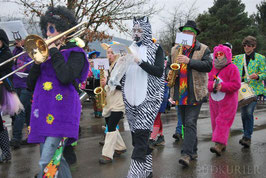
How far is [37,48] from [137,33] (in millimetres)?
1427

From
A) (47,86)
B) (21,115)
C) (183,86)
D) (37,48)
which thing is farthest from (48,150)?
(21,115)

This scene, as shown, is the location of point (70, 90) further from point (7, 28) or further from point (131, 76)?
point (7, 28)

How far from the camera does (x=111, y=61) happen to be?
5.98 m

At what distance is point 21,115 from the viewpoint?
669cm

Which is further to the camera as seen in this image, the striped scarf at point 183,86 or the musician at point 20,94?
the musician at point 20,94

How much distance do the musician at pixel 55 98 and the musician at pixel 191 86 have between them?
2015 millimetres

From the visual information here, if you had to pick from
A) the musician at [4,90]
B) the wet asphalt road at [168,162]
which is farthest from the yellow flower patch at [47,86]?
the musician at [4,90]

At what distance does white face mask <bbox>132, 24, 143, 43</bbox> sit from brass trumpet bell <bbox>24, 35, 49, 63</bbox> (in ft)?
4.50

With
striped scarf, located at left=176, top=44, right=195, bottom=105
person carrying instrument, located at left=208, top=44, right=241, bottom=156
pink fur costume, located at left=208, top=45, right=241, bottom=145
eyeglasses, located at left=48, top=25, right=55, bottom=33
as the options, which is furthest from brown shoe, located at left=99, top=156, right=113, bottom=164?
eyeglasses, located at left=48, top=25, right=55, bottom=33

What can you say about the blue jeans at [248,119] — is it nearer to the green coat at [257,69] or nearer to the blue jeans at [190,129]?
the green coat at [257,69]

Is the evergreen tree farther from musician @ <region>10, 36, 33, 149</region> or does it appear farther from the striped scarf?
the striped scarf

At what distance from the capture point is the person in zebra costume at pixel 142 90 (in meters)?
4.02

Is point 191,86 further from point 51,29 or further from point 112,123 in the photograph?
point 51,29

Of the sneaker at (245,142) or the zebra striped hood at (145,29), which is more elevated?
the zebra striped hood at (145,29)
